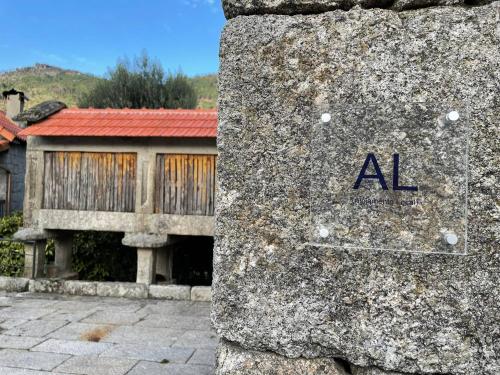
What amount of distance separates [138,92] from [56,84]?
3124cm

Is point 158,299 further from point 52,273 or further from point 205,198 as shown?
point 52,273

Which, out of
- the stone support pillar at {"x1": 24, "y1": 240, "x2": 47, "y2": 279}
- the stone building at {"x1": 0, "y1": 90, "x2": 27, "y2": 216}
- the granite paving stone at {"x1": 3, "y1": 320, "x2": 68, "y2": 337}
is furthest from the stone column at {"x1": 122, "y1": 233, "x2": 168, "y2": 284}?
the stone building at {"x1": 0, "y1": 90, "x2": 27, "y2": 216}

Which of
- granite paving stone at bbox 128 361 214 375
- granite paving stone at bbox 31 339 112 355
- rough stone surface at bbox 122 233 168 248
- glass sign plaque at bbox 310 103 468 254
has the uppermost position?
glass sign plaque at bbox 310 103 468 254

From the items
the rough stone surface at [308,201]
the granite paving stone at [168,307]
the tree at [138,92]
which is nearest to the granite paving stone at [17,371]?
the granite paving stone at [168,307]

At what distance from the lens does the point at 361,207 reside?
1613mm

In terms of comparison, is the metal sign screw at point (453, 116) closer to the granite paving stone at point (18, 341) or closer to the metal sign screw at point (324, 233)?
the metal sign screw at point (324, 233)

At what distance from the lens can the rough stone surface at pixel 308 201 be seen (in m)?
1.50

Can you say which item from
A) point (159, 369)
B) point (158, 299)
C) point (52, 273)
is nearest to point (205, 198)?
point (158, 299)

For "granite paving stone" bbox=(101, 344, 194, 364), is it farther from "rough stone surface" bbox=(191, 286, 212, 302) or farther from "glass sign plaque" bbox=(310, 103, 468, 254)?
"glass sign plaque" bbox=(310, 103, 468, 254)

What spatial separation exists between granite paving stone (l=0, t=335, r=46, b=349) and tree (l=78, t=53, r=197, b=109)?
48.1ft

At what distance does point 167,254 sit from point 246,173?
7.29 metres

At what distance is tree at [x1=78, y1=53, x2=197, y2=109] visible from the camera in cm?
1892

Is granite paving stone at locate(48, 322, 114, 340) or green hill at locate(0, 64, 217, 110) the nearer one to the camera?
granite paving stone at locate(48, 322, 114, 340)

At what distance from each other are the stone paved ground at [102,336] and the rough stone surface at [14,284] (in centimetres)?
27
